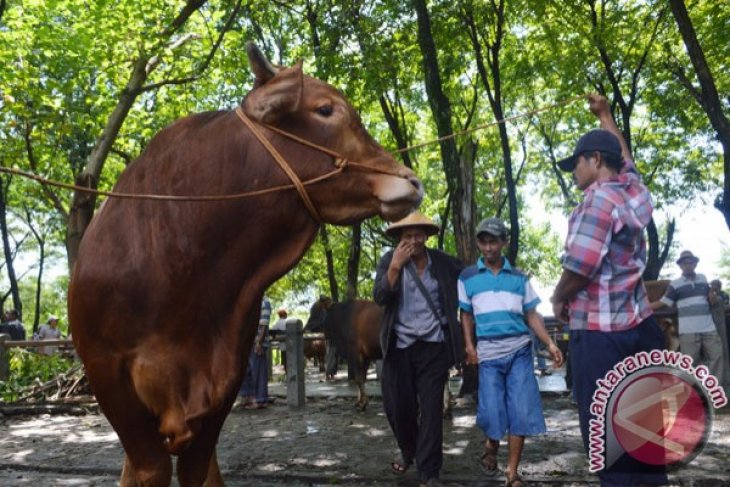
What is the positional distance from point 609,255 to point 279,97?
1897 mm

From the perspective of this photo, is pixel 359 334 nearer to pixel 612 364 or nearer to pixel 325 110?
pixel 612 364

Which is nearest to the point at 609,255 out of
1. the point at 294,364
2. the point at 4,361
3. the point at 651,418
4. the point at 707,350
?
the point at 651,418

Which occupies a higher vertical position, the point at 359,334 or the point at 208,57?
the point at 208,57

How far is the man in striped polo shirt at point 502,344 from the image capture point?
624 centimetres

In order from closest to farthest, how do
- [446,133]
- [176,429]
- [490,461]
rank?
[176,429]
[490,461]
[446,133]

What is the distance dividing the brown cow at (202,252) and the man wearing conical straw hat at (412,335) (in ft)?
11.2

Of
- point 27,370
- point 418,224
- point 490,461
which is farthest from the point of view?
point 27,370

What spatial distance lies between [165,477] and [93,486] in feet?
12.4

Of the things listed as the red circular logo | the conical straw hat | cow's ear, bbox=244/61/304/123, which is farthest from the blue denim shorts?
cow's ear, bbox=244/61/304/123

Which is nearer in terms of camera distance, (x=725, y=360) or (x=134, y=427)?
(x=134, y=427)

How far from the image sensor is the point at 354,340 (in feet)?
42.4

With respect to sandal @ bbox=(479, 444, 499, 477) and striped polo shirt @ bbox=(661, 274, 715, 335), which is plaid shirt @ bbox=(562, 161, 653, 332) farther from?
A: striped polo shirt @ bbox=(661, 274, 715, 335)

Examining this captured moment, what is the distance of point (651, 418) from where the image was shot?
12.2ft

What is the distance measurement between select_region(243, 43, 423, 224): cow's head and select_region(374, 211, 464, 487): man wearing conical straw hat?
3.36m
